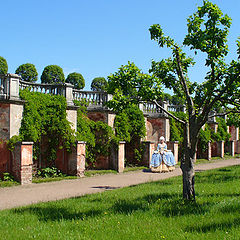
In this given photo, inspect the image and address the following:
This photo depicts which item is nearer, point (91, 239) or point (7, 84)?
point (91, 239)

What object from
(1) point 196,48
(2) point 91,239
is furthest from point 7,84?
(2) point 91,239

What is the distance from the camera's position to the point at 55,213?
25.6 feet

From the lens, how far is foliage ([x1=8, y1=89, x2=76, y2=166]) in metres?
14.8

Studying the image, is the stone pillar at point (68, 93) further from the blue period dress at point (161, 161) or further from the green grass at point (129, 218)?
the green grass at point (129, 218)

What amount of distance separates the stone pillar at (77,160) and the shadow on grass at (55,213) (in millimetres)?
7718

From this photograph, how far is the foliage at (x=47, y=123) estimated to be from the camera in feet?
48.4

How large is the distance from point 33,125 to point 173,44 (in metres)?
8.26

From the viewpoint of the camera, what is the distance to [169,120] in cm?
2630

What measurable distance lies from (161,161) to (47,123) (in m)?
7.41

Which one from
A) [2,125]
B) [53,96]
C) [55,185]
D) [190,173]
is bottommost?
[55,185]

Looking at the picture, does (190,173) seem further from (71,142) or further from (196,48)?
(71,142)

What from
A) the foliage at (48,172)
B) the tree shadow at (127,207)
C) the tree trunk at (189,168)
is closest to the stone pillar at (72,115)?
the foliage at (48,172)

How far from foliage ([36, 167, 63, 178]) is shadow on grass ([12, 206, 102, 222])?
290 inches

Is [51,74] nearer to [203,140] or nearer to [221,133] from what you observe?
[203,140]
